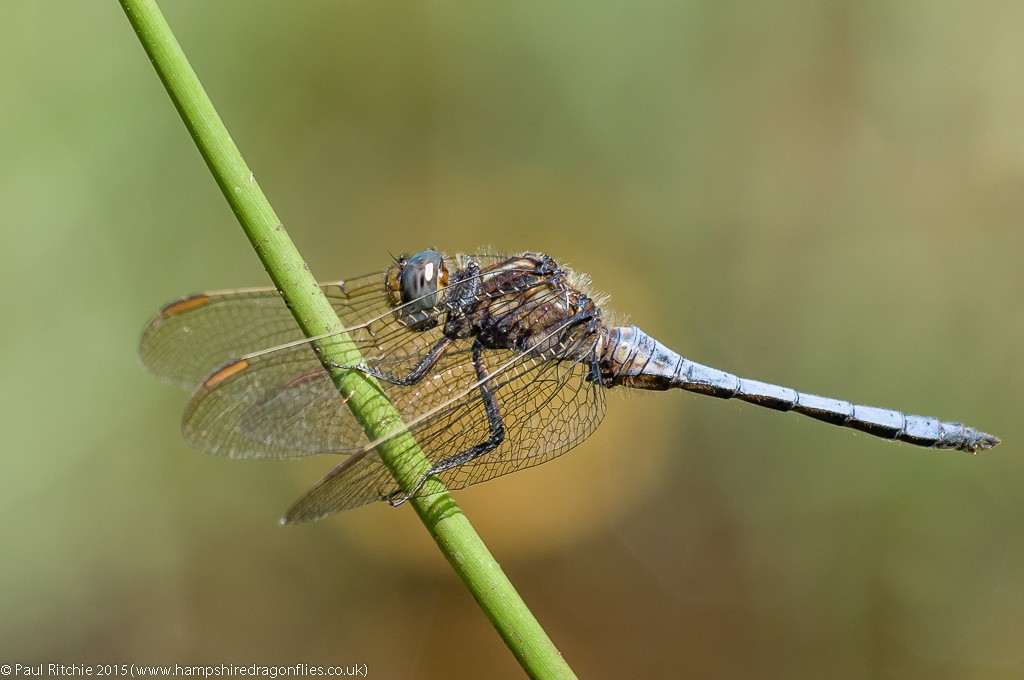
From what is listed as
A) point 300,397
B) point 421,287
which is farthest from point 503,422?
point 300,397

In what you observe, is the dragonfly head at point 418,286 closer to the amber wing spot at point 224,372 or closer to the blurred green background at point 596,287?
the amber wing spot at point 224,372

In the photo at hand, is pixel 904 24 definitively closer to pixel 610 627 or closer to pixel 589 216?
pixel 589 216

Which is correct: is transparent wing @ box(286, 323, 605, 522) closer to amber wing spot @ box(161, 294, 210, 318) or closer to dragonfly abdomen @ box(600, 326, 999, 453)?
dragonfly abdomen @ box(600, 326, 999, 453)

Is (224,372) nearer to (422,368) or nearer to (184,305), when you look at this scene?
(184,305)

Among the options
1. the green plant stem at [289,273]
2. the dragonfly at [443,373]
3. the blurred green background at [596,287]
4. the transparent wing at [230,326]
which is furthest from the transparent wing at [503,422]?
the blurred green background at [596,287]

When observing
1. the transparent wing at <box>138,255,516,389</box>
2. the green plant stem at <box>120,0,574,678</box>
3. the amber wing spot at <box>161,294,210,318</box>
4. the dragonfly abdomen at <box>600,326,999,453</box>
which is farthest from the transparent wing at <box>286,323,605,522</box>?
the amber wing spot at <box>161,294,210,318</box>

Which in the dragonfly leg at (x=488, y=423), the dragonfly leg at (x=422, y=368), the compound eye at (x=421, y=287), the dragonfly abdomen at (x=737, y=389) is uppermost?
the compound eye at (x=421, y=287)

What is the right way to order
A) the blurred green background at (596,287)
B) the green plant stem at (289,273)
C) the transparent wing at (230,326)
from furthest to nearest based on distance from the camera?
the blurred green background at (596,287), the transparent wing at (230,326), the green plant stem at (289,273)
